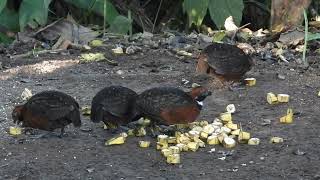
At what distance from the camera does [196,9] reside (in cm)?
852

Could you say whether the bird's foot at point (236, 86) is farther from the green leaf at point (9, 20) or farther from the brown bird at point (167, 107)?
the green leaf at point (9, 20)

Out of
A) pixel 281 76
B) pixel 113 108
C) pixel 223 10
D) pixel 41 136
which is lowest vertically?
pixel 41 136

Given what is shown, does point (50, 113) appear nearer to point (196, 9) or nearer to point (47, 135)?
point (47, 135)

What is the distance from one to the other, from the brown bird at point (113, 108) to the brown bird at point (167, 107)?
0.08 metres

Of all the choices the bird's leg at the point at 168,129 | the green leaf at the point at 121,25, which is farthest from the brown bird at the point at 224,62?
the green leaf at the point at 121,25

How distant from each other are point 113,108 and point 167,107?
0.39m

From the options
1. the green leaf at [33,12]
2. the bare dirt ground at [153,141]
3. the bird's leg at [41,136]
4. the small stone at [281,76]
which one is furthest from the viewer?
the green leaf at [33,12]

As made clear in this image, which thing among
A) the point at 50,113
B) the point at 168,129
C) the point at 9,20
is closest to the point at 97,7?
the point at 9,20

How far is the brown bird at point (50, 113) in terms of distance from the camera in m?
4.92

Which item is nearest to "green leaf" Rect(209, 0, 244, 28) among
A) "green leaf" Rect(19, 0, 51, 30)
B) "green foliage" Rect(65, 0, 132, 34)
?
"green foliage" Rect(65, 0, 132, 34)

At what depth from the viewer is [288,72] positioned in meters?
6.75

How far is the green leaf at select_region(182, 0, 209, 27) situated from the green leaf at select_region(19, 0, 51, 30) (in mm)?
1630

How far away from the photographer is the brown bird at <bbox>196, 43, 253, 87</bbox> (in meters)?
6.14

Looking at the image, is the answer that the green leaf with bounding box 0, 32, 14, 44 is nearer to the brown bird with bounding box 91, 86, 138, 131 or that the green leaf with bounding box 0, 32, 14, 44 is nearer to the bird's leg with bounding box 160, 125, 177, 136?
the brown bird with bounding box 91, 86, 138, 131
